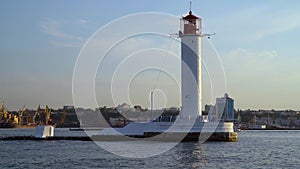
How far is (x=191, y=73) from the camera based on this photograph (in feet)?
196

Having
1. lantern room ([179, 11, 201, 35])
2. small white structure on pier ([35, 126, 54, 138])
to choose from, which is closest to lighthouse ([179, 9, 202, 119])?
lantern room ([179, 11, 201, 35])

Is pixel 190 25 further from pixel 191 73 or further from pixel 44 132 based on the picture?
pixel 44 132

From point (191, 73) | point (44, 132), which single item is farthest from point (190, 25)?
point (44, 132)

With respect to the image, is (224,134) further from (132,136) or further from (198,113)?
(132,136)

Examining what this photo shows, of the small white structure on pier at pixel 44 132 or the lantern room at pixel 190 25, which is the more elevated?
the lantern room at pixel 190 25

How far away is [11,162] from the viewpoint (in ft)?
133

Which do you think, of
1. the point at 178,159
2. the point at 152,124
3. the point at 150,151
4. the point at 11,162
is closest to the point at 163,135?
the point at 152,124

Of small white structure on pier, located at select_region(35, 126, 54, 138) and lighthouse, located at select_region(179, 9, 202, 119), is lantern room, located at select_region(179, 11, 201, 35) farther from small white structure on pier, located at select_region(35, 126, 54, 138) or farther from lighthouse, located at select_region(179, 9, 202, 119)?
small white structure on pier, located at select_region(35, 126, 54, 138)

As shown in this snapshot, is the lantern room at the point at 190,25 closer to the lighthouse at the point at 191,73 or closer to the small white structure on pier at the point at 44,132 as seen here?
the lighthouse at the point at 191,73

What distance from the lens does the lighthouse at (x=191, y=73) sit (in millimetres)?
59594

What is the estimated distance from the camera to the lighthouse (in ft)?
196

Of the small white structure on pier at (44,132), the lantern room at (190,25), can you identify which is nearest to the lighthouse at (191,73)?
the lantern room at (190,25)

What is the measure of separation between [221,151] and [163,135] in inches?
494

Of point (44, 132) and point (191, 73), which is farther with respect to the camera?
point (44, 132)
